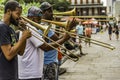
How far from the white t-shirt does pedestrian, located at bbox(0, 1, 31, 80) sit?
558mm

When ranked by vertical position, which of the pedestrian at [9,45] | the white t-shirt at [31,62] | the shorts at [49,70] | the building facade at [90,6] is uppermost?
the pedestrian at [9,45]

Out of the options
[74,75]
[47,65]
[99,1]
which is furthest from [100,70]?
[99,1]

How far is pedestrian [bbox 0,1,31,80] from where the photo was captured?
4352 millimetres

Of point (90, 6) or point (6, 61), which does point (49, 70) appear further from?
point (90, 6)

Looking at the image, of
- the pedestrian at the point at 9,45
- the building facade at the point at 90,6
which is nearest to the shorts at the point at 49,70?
the pedestrian at the point at 9,45

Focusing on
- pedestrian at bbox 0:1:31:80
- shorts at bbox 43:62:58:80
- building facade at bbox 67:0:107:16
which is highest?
pedestrian at bbox 0:1:31:80

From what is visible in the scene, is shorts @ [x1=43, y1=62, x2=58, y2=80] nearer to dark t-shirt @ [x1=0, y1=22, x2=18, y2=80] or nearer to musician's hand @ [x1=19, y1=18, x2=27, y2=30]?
dark t-shirt @ [x1=0, y1=22, x2=18, y2=80]

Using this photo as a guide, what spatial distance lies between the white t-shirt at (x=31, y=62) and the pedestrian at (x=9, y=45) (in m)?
0.56

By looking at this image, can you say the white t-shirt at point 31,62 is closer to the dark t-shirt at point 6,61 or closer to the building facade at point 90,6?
the dark t-shirt at point 6,61

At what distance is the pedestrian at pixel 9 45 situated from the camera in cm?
435

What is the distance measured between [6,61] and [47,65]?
156cm

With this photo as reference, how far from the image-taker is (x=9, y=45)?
4426mm

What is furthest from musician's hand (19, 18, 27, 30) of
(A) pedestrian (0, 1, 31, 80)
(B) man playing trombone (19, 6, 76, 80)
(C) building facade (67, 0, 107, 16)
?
(C) building facade (67, 0, 107, 16)

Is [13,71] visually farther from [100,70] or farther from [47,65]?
[100,70]
